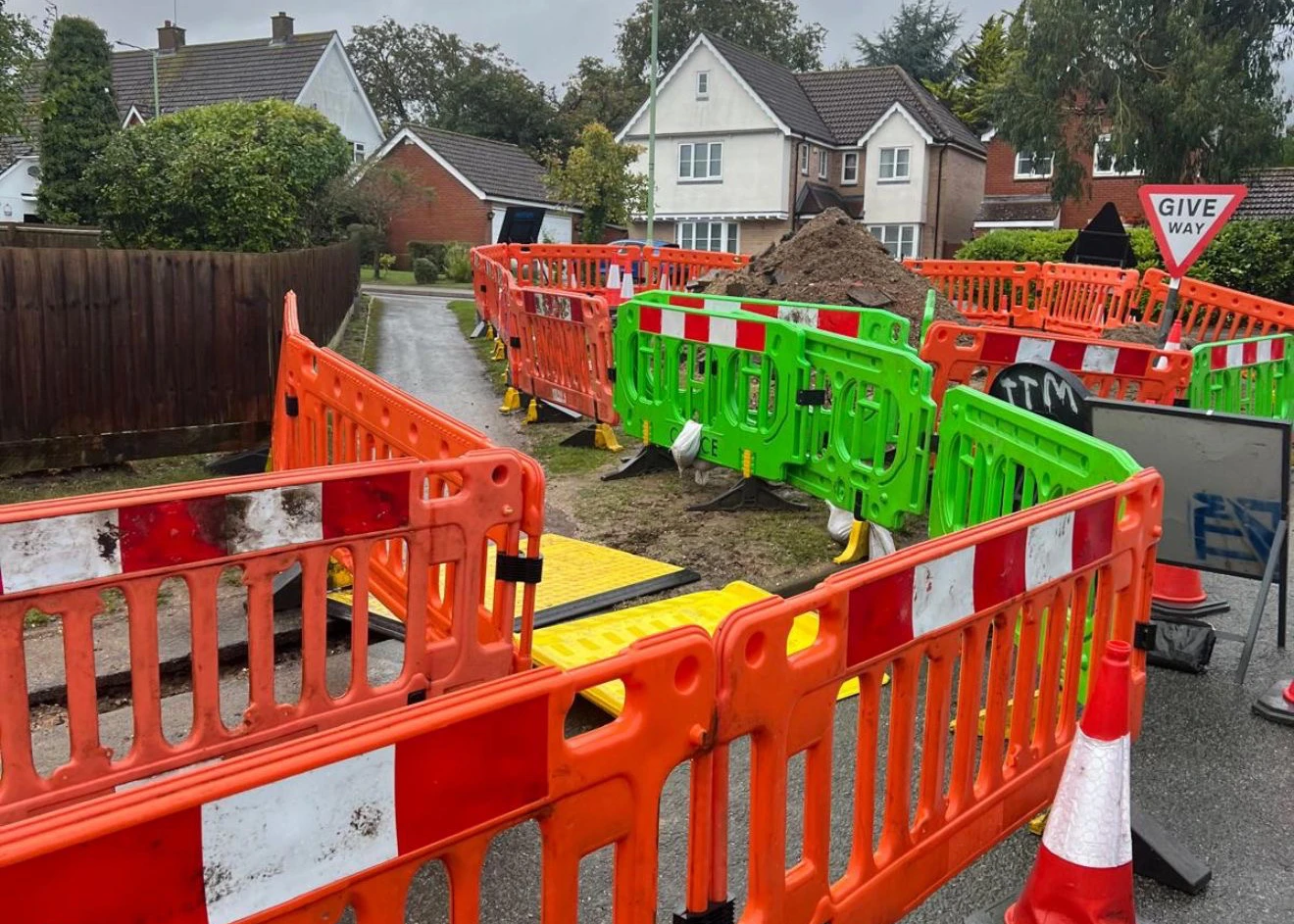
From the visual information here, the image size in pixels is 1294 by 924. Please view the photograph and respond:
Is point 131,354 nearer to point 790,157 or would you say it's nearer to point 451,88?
point 790,157

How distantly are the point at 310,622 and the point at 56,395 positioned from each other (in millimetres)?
5884

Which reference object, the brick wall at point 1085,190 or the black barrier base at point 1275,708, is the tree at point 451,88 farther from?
the black barrier base at point 1275,708

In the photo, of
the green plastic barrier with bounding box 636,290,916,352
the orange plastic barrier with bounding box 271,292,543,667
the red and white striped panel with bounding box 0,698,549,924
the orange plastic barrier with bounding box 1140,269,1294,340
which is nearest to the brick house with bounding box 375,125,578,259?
the orange plastic barrier with bounding box 1140,269,1294,340

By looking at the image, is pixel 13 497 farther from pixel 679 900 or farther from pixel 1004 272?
pixel 1004 272

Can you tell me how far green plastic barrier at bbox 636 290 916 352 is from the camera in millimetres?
8430

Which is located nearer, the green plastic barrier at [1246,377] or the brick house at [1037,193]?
the green plastic barrier at [1246,377]

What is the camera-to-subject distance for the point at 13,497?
7492 mm

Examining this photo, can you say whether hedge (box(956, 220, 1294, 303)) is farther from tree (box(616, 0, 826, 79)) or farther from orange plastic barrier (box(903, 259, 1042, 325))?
tree (box(616, 0, 826, 79))

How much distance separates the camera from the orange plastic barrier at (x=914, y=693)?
7.09 feet

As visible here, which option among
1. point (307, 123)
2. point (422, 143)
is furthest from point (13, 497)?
point (422, 143)

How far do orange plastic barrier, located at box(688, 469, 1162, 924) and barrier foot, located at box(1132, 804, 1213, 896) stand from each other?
349 millimetres

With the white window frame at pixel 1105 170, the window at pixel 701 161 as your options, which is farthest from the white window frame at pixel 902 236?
the white window frame at pixel 1105 170

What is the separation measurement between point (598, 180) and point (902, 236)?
15.1m

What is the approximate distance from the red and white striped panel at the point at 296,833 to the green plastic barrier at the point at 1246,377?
7224mm
